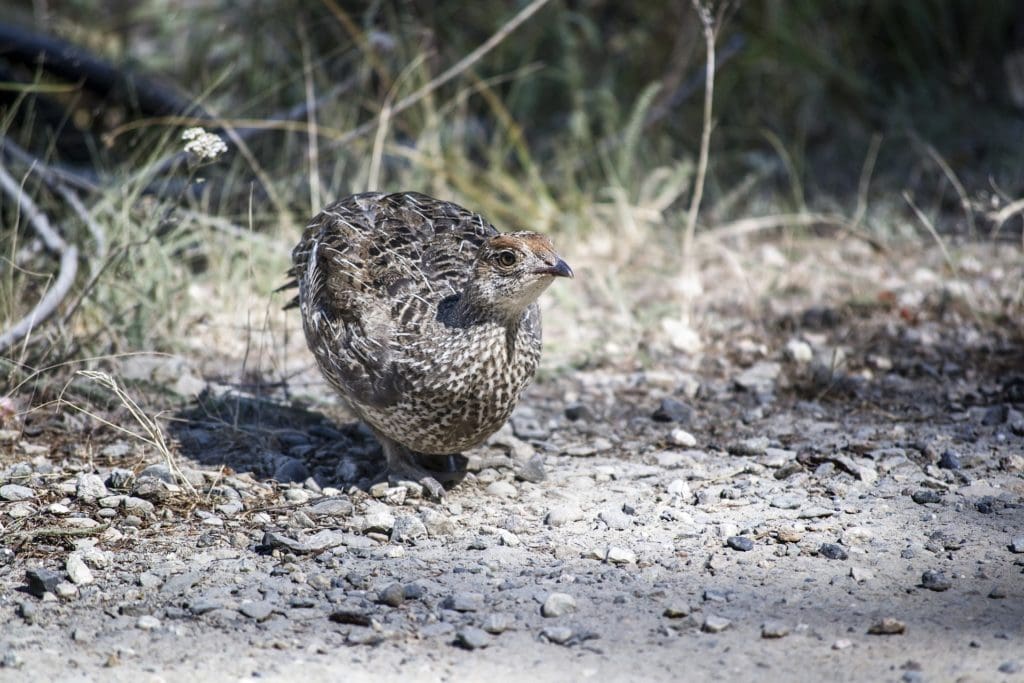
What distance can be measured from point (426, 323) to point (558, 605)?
1.26 metres

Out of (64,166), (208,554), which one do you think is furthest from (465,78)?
(208,554)

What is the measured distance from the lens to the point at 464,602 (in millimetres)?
3525

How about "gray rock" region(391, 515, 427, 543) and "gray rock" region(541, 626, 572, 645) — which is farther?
"gray rock" region(391, 515, 427, 543)

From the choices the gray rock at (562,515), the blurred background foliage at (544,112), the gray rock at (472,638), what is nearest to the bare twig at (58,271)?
the blurred background foliage at (544,112)

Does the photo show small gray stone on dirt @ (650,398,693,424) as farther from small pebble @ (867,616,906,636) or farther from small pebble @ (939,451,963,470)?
small pebble @ (867,616,906,636)

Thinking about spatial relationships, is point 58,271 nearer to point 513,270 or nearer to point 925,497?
point 513,270

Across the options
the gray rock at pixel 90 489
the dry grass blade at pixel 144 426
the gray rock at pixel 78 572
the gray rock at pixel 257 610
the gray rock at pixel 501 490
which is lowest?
the gray rock at pixel 501 490

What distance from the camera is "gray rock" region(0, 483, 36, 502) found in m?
4.25

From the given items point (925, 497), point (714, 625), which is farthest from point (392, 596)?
point (925, 497)

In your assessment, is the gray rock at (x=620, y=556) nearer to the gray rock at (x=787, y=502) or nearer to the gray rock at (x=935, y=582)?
the gray rock at (x=787, y=502)

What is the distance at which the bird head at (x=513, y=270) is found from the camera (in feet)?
13.4

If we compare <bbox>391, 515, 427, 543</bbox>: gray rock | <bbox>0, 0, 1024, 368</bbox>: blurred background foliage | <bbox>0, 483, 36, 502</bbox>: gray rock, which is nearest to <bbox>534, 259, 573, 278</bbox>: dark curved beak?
<bbox>391, 515, 427, 543</bbox>: gray rock

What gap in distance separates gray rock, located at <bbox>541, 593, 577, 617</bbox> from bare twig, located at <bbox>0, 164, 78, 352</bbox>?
7.88 feet

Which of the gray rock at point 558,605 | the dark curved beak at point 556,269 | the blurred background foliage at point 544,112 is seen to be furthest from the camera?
the blurred background foliage at point 544,112
